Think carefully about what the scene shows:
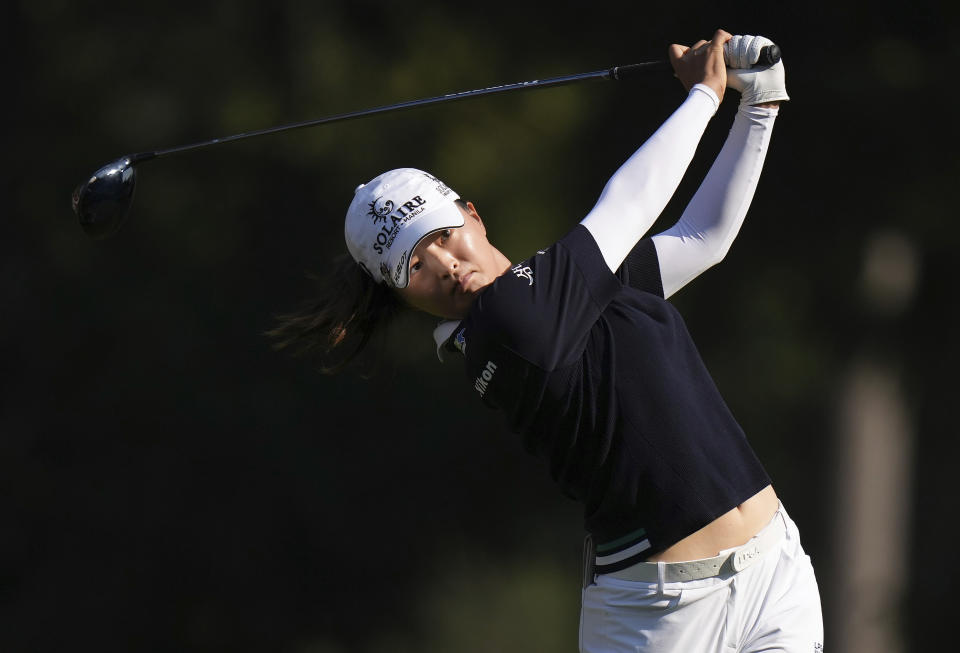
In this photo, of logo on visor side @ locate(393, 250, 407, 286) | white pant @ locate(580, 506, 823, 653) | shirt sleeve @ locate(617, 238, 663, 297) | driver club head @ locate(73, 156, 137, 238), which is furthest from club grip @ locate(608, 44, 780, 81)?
driver club head @ locate(73, 156, 137, 238)

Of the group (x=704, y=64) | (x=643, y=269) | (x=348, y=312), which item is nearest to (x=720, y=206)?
(x=643, y=269)

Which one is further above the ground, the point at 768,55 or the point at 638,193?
the point at 768,55

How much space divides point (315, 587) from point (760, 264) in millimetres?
1855

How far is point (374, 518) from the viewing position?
3.93 metres

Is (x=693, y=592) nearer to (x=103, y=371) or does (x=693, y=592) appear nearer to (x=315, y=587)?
(x=315, y=587)

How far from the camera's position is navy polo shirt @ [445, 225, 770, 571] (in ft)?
6.46

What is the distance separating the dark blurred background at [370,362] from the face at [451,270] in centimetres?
176

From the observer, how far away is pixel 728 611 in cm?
207

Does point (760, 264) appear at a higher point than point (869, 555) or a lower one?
higher

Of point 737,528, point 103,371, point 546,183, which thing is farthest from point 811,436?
point 103,371

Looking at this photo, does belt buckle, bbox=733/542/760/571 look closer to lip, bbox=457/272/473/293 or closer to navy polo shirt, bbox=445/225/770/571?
navy polo shirt, bbox=445/225/770/571

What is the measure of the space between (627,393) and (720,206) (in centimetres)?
52

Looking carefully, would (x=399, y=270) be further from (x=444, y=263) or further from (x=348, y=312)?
(x=348, y=312)

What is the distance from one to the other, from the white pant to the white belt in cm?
1
